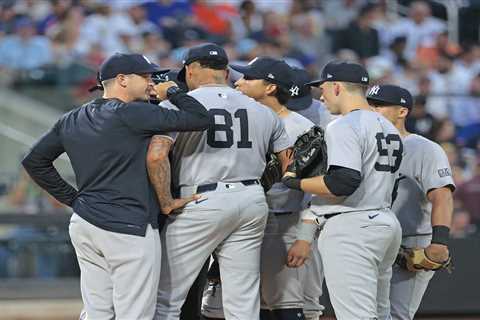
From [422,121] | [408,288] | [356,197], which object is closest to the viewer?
[356,197]

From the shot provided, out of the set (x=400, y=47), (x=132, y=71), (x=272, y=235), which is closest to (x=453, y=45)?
(x=400, y=47)

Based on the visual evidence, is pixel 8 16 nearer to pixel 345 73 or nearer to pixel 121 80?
pixel 121 80

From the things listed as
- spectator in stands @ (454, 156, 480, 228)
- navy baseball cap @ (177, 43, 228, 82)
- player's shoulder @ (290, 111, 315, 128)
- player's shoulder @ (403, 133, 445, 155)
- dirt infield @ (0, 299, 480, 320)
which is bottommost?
dirt infield @ (0, 299, 480, 320)

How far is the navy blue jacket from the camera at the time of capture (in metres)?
5.31

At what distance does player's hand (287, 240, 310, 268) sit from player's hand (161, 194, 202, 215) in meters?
0.65

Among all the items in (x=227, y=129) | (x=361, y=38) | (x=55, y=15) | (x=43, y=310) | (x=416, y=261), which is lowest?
(x=43, y=310)

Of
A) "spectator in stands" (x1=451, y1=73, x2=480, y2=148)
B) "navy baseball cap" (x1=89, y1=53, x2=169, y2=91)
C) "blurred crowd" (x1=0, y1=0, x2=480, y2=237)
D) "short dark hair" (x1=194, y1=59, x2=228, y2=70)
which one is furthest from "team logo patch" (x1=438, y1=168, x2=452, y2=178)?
"spectator in stands" (x1=451, y1=73, x2=480, y2=148)

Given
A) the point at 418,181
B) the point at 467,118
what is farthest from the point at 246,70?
the point at 467,118

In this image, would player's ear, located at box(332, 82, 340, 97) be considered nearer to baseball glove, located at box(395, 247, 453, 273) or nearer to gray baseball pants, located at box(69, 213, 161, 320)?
baseball glove, located at box(395, 247, 453, 273)

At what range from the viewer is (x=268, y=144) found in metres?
5.88

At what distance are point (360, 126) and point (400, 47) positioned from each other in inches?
299

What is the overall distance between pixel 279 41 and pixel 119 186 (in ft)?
23.6

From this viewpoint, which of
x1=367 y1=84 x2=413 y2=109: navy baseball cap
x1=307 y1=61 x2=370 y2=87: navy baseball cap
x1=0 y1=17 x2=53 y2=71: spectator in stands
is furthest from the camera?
x1=0 y1=17 x2=53 y2=71: spectator in stands

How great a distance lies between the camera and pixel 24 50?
11.1 m
